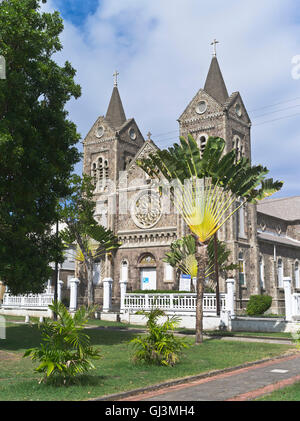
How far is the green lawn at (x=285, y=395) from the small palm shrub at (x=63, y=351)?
3491 millimetres

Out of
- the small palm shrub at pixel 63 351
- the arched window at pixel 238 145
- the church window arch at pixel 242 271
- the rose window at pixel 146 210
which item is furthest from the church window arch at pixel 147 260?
the small palm shrub at pixel 63 351

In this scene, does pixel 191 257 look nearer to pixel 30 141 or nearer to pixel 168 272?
pixel 168 272

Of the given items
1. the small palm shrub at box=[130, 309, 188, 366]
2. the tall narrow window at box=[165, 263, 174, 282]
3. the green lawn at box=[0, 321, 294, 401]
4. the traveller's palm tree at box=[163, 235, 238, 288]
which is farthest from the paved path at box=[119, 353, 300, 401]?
the tall narrow window at box=[165, 263, 174, 282]

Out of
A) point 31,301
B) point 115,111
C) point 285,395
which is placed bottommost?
point 285,395

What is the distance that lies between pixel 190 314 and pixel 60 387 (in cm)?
1704

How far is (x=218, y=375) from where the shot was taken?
35.5ft

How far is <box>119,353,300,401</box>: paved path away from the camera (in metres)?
8.28

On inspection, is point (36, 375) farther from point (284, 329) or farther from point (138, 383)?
point (284, 329)

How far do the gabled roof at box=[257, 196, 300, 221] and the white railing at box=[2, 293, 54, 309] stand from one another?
26598 mm

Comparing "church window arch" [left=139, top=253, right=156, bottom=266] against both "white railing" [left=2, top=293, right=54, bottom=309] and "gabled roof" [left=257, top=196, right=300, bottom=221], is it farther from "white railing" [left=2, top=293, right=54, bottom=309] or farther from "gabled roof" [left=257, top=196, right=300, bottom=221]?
"gabled roof" [left=257, top=196, right=300, bottom=221]

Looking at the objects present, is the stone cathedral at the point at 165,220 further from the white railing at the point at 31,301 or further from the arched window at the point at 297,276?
the white railing at the point at 31,301

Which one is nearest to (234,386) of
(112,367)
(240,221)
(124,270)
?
(112,367)

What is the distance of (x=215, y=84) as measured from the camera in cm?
4184

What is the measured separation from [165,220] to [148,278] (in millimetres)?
5339
